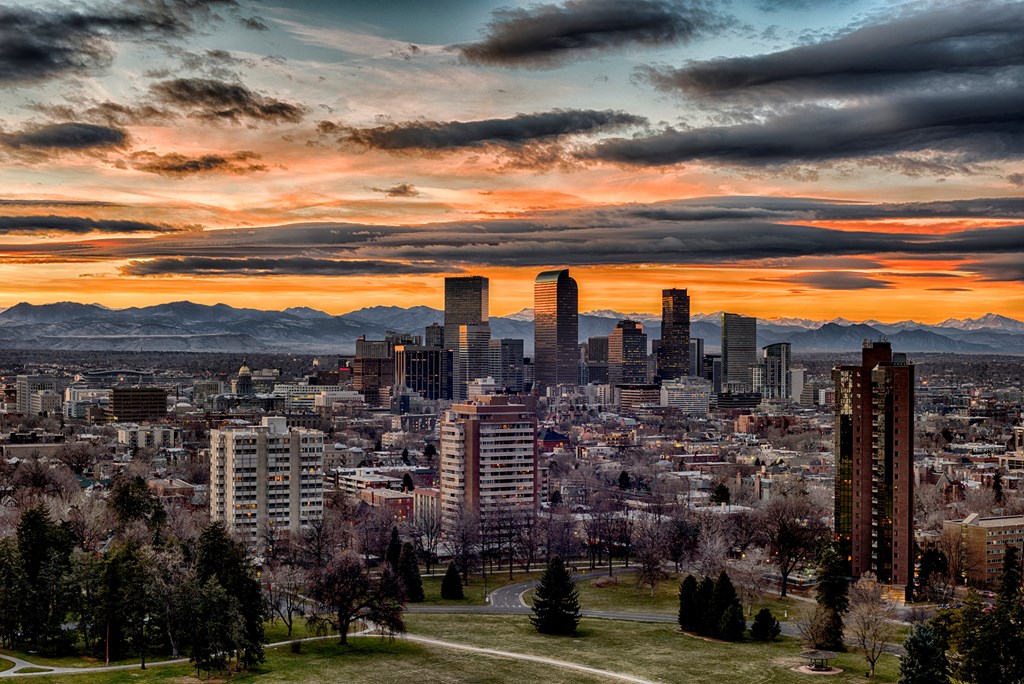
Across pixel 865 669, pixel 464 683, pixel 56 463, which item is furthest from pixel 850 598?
pixel 56 463

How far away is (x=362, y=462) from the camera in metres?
198

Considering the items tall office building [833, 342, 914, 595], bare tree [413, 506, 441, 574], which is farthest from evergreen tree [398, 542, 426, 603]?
tall office building [833, 342, 914, 595]

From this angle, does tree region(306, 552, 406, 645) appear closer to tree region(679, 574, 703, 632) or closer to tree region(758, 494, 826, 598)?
tree region(679, 574, 703, 632)

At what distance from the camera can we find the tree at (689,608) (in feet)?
266

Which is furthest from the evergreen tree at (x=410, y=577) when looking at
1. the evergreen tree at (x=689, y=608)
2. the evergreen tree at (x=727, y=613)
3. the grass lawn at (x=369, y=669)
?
the evergreen tree at (x=727, y=613)

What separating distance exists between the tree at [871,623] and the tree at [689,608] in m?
9.83

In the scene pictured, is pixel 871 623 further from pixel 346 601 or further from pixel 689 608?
pixel 346 601

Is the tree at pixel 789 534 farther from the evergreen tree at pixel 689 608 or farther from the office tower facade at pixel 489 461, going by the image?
the office tower facade at pixel 489 461

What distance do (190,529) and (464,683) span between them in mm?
46707

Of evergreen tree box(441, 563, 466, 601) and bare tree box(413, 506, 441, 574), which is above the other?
Answer: bare tree box(413, 506, 441, 574)

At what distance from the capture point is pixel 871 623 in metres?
71.6

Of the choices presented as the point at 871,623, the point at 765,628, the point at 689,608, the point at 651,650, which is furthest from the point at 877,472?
the point at 651,650

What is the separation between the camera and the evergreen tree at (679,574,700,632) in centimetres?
8100

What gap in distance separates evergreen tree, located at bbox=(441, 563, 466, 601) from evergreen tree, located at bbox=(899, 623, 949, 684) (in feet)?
133
